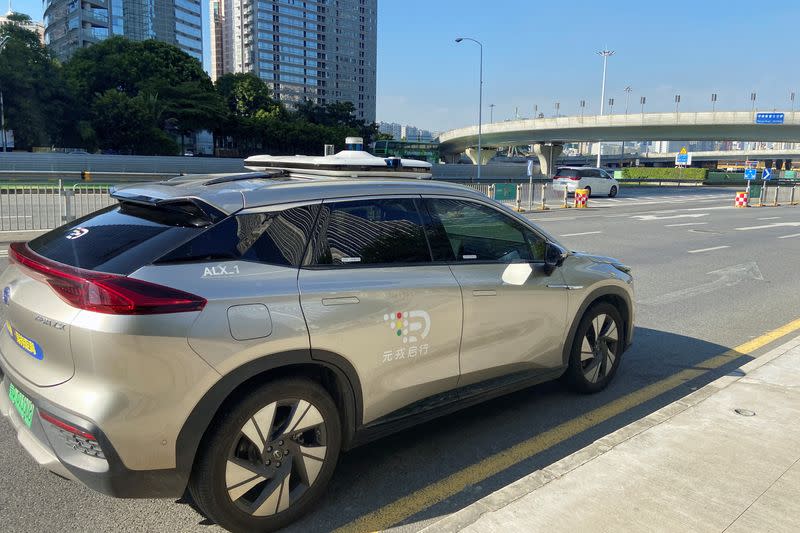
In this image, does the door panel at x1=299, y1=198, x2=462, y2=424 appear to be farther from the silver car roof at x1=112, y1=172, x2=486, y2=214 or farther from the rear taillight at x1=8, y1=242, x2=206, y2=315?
the rear taillight at x1=8, y1=242, x2=206, y2=315

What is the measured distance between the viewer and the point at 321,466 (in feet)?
9.80

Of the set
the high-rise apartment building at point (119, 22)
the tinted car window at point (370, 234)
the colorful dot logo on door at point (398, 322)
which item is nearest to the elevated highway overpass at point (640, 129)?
the tinted car window at point (370, 234)

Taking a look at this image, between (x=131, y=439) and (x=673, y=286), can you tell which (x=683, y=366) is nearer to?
(x=673, y=286)

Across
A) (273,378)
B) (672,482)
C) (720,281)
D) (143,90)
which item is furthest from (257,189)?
(143,90)

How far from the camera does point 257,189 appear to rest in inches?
120

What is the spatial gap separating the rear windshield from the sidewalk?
1.74 metres

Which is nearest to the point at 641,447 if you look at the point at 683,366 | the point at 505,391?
the point at 505,391

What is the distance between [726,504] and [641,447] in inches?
22.9

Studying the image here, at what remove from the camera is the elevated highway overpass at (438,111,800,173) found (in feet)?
176

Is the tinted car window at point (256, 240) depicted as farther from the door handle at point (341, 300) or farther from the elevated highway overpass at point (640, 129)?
the elevated highway overpass at point (640, 129)

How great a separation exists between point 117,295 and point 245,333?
0.54 metres

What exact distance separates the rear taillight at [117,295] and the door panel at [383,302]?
0.57 metres

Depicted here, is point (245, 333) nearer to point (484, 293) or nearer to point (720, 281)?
point (484, 293)

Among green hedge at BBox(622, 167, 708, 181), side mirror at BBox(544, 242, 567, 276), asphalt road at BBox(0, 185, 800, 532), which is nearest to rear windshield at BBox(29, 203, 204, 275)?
asphalt road at BBox(0, 185, 800, 532)
